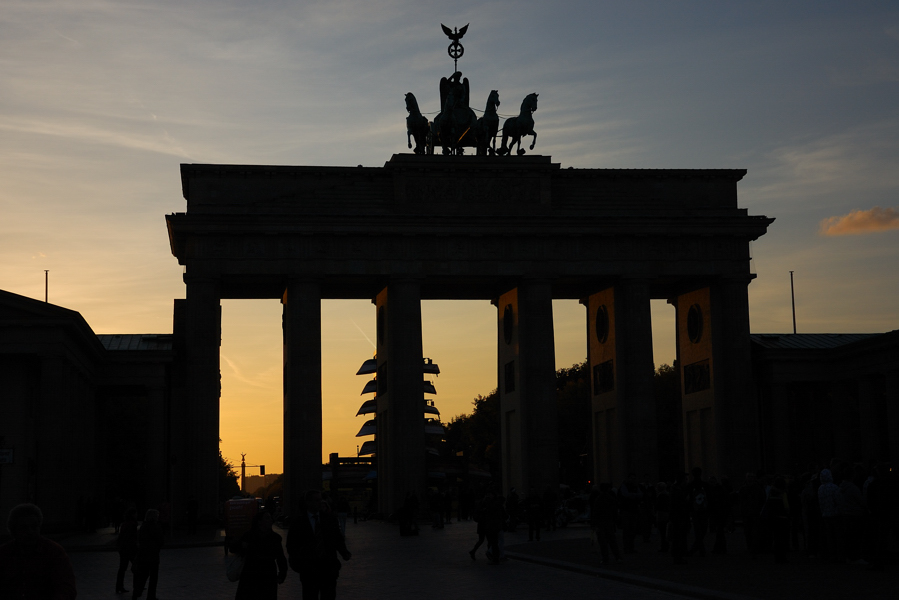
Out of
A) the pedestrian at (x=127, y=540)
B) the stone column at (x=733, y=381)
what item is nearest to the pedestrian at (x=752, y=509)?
the pedestrian at (x=127, y=540)

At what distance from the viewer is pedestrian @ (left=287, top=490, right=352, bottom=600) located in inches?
635

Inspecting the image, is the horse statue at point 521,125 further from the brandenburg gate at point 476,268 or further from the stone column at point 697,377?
the stone column at point 697,377

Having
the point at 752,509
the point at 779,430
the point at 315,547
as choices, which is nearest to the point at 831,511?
the point at 752,509

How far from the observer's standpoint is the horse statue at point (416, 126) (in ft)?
207

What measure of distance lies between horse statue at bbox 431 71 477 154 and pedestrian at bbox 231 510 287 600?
162 ft

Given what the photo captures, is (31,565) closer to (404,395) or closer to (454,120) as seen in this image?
(404,395)

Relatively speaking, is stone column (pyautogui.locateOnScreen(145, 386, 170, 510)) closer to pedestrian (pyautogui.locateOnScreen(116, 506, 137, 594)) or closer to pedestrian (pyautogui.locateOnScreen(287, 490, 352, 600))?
pedestrian (pyautogui.locateOnScreen(116, 506, 137, 594))

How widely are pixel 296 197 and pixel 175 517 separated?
16.5 m

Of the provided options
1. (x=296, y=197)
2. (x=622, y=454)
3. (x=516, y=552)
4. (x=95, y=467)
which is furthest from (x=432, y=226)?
(x=516, y=552)

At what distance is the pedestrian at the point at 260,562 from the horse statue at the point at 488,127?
49.4 m

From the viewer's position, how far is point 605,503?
28.1 meters

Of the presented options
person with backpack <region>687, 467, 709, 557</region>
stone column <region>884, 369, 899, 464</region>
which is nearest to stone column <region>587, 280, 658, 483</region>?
stone column <region>884, 369, 899, 464</region>

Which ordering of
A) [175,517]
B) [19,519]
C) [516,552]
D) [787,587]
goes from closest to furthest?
[19,519], [787,587], [516,552], [175,517]

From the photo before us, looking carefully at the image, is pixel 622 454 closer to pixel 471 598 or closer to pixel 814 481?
pixel 814 481
